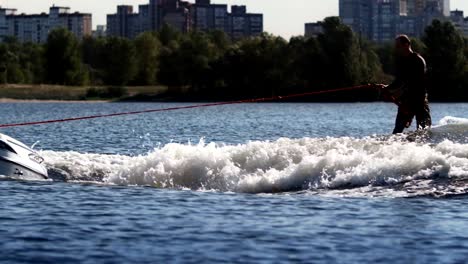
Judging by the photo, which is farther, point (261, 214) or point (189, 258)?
point (261, 214)

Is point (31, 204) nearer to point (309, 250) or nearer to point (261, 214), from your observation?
point (261, 214)

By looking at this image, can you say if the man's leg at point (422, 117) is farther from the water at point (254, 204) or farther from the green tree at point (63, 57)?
the green tree at point (63, 57)

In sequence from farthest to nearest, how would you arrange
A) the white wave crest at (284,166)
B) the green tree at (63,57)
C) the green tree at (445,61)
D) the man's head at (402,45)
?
the green tree at (63,57)
the green tree at (445,61)
the man's head at (402,45)
the white wave crest at (284,166)

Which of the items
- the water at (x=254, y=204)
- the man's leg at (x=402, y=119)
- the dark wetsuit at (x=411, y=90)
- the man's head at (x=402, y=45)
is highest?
the man's head at (x=402, y=45)

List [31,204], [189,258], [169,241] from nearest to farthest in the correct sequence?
[189,258] < [169,241] < [31,204]

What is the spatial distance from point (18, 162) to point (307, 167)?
18.7 ft

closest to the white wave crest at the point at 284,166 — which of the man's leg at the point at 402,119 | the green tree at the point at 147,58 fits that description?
the man's leg at the point at 402,119

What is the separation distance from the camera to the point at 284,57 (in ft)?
421

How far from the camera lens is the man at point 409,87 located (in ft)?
74.2

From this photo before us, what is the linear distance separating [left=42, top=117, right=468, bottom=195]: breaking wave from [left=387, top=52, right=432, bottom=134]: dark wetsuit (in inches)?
21.1

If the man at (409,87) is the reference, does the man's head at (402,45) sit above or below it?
above

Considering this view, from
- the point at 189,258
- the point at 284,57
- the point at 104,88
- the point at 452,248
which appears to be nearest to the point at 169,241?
the point at 189,258

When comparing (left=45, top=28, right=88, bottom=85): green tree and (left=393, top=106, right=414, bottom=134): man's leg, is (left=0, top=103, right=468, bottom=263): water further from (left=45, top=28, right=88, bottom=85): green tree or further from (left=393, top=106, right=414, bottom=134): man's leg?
(left=45, top=28, right=88, bottom=85): green tree

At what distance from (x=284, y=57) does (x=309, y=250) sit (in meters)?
114
